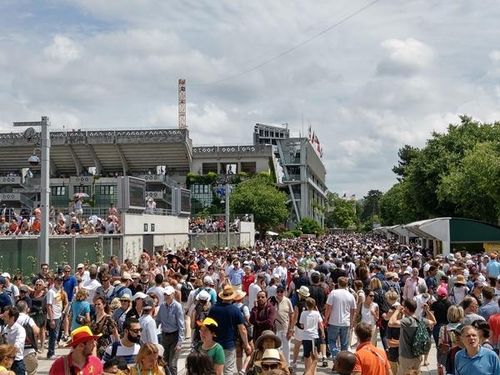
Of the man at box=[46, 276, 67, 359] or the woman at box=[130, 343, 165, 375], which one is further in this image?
the man at box=[46, 276, 67, 359]

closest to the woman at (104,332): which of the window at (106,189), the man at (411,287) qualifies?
the man at (411,287)

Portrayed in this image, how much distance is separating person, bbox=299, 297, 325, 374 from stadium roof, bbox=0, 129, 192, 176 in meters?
74.1

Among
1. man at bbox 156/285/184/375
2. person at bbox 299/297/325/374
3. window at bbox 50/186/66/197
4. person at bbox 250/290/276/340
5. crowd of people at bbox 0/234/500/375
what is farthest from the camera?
window at bbox 50/186/66/197

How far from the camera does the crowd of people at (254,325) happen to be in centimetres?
622

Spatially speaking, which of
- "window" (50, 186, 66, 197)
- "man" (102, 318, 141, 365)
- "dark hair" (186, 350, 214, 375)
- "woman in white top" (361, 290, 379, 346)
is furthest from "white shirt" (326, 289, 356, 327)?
"window" (50, 186, 66, 197)

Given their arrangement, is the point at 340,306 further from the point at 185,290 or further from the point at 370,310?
the point at 185,290

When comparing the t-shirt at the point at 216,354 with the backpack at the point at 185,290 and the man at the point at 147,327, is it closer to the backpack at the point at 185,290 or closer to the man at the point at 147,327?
the man at the point at 147,327

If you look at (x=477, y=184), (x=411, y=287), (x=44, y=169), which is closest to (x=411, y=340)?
(x=411, y=287)

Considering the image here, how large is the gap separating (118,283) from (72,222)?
1368 centimetres

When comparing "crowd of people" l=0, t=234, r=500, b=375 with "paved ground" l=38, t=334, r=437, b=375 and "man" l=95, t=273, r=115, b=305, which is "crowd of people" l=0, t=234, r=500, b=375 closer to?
"man" l=95, t=273, r=115, b=305

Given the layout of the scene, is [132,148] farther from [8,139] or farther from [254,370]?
[254,370]

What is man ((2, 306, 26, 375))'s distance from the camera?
8562mm

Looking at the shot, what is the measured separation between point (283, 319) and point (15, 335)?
4228mm

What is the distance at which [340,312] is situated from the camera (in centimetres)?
1123
